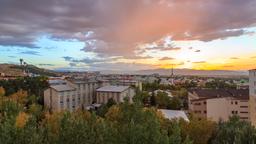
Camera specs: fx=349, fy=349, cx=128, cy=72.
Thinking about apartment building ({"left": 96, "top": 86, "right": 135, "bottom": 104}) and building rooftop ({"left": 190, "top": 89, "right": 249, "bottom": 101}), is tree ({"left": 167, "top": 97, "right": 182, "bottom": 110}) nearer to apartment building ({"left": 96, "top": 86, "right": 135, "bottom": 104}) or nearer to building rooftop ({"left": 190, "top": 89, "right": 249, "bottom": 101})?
building rooftop ({"left": 190, "top": 89, "right": 249, "bottom": 101})

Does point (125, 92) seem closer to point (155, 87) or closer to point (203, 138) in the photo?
point (155, 87)

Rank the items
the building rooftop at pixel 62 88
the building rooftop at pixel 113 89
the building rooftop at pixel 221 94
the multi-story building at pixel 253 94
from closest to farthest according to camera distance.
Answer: the multi-story building at pixel 253 94
the building rooftop at pixel 221 94
the building rooftop at pixel 62 88
the building rooftop at pixel 113 89

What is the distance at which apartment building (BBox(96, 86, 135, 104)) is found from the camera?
192ft

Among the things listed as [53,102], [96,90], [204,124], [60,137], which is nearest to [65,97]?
[53,102]

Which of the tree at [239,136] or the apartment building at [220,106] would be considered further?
the apartment building at [220,106]

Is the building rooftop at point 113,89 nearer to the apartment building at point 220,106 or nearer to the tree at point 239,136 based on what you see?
the apartment building at point 220,106

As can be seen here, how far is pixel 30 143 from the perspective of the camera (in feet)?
37.6

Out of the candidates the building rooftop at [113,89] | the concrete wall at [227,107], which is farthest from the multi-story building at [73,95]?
the concrete wall at [227,107]

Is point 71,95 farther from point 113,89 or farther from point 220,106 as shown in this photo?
point 220,106

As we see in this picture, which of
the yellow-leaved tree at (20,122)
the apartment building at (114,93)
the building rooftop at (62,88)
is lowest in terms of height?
the apartment building at (114,93)

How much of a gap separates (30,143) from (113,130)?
119 inches

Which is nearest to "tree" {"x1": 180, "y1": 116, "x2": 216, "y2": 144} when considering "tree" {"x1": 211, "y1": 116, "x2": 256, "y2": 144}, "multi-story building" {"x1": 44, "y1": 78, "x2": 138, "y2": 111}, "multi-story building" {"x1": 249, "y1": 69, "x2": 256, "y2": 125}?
"tree" {"x1": 211, "y1": 116, "x2": 256, "y2": 144}

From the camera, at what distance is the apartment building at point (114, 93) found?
2306 inches

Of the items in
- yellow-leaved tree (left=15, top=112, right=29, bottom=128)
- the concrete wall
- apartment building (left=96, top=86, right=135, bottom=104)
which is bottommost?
the concrete wall
